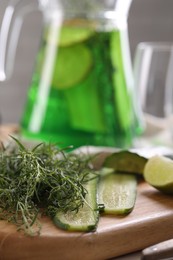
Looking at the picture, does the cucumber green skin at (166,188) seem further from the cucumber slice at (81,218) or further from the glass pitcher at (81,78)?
the glass pitcher at (81,78)

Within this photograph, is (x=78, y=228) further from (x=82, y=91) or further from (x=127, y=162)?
(x=82, y=91)

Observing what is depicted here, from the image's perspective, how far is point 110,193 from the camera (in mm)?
885

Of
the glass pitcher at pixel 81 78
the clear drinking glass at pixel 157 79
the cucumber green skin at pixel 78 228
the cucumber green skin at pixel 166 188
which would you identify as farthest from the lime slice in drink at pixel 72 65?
the cucumber green skin at pixel 78 228

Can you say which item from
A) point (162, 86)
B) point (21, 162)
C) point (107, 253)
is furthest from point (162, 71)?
point (107, 253)

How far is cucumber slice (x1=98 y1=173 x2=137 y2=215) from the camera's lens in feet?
2.69

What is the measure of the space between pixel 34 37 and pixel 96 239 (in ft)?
6.89

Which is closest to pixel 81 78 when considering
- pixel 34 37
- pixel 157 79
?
pixel 157 79

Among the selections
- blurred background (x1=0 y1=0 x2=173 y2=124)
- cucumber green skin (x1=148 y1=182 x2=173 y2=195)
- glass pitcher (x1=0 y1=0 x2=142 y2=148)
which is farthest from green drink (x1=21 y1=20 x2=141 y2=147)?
blurred background (x1=0 y1=0 x2=173 y2=124)

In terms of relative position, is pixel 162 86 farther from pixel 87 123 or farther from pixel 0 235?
pixel 0 235

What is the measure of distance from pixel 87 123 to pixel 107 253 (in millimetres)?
530

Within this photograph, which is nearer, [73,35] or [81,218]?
[81,218]

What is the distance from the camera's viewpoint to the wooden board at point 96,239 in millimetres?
727

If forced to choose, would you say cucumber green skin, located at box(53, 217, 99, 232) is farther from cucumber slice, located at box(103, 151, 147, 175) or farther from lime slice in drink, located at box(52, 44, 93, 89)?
lime slice in drink, located at box(52, 44, 93, 89)

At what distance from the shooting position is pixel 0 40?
1.35m
